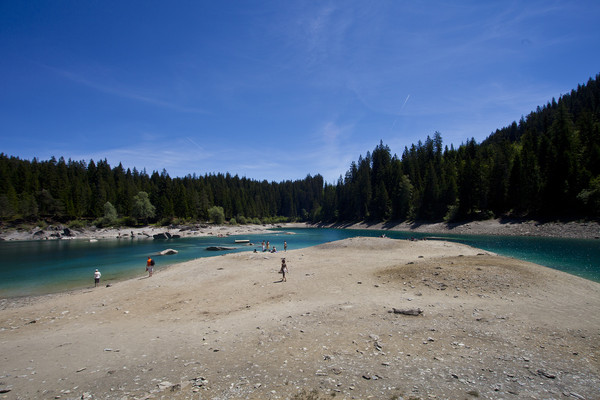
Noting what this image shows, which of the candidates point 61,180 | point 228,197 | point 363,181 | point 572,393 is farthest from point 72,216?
point 572,393

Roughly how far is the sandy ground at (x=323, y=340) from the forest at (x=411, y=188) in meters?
59.4

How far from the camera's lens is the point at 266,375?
744 centimetres

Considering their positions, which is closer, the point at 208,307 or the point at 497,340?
the point at 497,340

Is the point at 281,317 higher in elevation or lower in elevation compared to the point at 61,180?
lower

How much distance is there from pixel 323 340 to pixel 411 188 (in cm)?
9667

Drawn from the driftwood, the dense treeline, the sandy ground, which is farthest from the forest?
the driftwood

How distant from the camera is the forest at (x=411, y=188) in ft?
203

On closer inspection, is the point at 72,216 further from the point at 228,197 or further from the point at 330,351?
the point at 330,351

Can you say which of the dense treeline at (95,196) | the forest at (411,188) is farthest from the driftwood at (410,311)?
the dense treeline at (95,196)

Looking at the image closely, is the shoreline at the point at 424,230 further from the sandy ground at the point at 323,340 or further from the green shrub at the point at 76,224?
the sandy ground at the point at 323,340

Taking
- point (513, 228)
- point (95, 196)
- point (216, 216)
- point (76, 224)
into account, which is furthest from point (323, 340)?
point (95, 196)

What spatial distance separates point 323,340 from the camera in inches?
378

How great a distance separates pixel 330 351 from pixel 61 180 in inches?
5566

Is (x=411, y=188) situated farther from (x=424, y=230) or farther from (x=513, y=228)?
(x=513, y=228)
